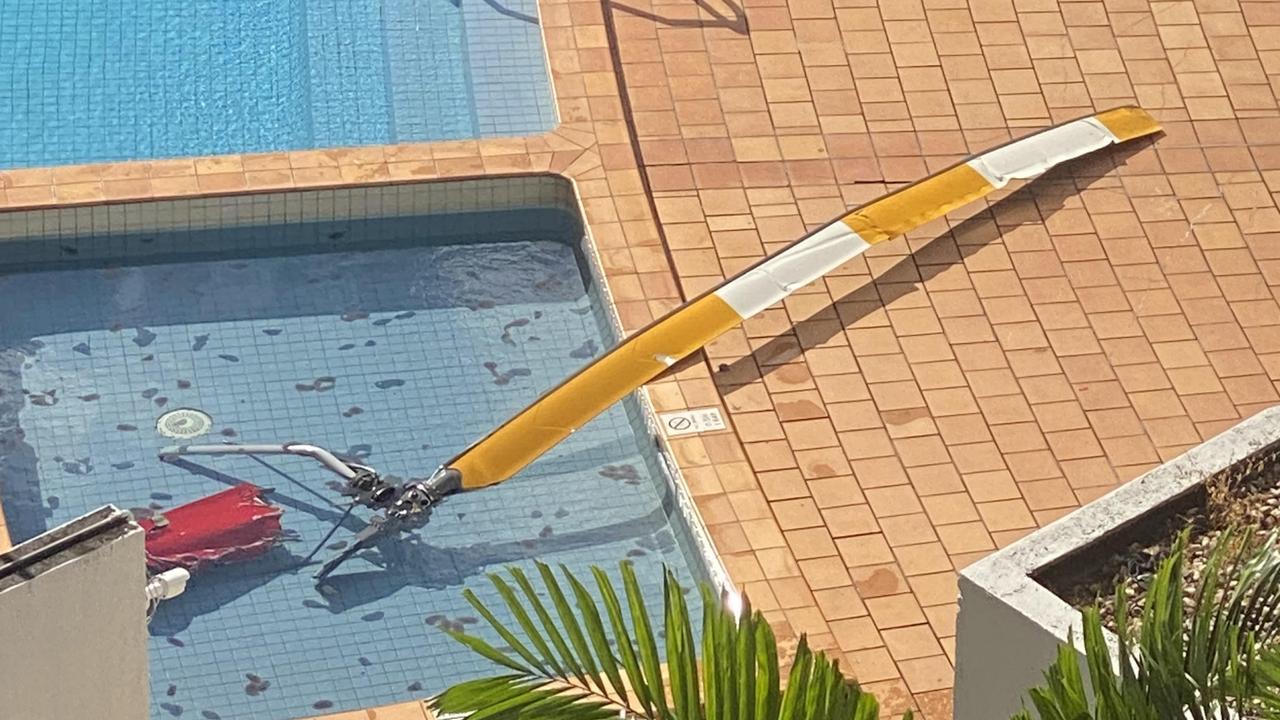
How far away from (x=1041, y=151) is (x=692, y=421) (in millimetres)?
2864

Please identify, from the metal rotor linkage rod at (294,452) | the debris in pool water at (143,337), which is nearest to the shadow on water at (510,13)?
the debris in pool water at (143,337)

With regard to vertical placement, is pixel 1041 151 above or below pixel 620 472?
above

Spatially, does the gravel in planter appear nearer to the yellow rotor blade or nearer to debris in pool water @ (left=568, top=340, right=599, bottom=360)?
the yellow rotor blade

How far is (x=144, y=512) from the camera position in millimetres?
9109

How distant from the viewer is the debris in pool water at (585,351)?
402 inches

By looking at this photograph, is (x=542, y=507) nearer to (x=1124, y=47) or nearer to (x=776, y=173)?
(x=776, y=173)

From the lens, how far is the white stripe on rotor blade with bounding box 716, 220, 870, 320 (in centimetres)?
969

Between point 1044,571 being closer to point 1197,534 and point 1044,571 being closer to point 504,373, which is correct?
point 1197,534

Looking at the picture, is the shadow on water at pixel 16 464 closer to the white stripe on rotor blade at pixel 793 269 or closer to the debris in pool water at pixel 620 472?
the debris in pool water at pixel 620 472

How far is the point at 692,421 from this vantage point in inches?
368

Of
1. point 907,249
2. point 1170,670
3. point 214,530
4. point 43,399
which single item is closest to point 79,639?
point 1170,670

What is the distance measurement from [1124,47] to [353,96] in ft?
15.7

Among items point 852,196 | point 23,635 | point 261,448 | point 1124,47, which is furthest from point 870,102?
point 23,635

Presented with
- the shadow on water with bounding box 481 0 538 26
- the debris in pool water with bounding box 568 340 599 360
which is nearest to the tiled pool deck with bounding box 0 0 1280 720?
the debris in pool water with bounding box 568 340 599 360
